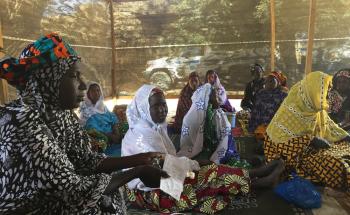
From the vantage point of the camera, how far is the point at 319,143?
11.1 ft

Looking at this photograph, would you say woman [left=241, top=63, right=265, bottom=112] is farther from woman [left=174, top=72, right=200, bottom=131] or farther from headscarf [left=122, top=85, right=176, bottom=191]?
headscarf [left=122, top=85, right=176, bottom=191]

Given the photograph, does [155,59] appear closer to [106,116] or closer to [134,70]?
[134,70]

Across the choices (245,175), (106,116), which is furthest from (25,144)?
(106,116)

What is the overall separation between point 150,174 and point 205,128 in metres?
2.45

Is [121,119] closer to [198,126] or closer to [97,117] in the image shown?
[97,117]

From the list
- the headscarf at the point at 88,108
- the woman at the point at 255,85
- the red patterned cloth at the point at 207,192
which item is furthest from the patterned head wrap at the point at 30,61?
the woman at the point at 255,85

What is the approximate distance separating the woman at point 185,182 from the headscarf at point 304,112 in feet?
1.42

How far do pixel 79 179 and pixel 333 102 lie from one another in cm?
441

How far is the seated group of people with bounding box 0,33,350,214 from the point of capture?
1.46m

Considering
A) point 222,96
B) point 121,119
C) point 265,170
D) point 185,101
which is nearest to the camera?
point 265,170

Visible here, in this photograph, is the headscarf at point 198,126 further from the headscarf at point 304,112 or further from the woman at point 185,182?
the woman at point 185,182

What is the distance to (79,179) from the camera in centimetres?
152

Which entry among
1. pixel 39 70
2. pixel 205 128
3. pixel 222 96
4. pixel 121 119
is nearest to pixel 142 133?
pixel 205 128

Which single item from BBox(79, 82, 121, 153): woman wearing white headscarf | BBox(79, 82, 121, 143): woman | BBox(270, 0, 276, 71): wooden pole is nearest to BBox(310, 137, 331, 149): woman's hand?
BBox(79, 82, 121, 153): woman wearing white headscarf
